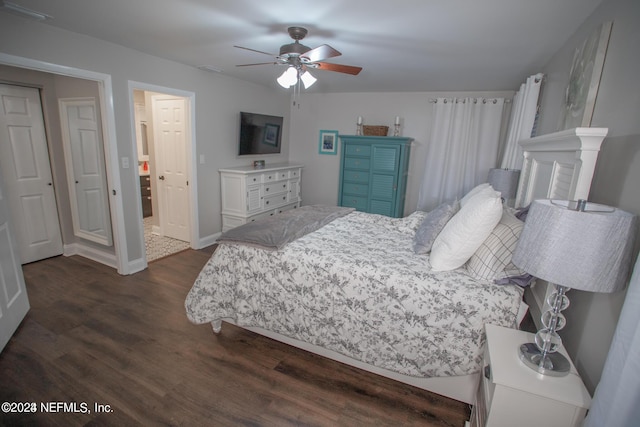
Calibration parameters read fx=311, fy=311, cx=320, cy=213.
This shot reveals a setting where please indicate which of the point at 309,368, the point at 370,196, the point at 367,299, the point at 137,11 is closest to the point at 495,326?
the point at 367,299

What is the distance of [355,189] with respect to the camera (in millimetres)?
4965

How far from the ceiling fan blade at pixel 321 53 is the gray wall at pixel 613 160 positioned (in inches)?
57.8

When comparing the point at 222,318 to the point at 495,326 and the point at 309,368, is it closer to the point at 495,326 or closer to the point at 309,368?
the point at 309,368

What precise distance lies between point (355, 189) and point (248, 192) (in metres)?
1.70

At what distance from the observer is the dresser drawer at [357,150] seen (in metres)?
4.77

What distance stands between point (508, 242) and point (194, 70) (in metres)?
3.75

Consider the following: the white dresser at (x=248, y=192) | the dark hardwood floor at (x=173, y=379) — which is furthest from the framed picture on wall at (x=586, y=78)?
the white dresser at (x=248, y=192)

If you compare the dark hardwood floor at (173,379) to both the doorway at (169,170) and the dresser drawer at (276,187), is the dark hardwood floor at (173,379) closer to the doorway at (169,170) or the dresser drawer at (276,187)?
the doorway at (169,170)

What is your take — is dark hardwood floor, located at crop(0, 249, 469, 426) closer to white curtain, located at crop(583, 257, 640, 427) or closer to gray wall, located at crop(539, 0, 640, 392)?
gray wall, located at crop(539, 0, 640, 392)

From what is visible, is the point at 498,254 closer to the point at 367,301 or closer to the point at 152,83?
the point at 367,301

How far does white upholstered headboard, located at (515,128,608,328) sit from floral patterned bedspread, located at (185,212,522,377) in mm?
429

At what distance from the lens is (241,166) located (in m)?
4.69

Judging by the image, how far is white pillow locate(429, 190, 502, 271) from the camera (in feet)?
5.71

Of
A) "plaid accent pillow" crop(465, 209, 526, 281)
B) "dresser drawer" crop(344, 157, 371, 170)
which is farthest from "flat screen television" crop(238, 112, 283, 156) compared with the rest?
"plaid accent pillow" crop(465, 209, 526, 281)
